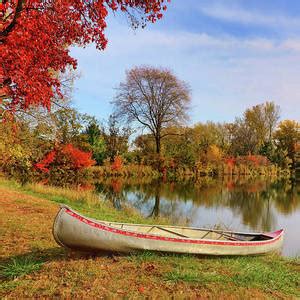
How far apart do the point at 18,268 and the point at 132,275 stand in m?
1.65

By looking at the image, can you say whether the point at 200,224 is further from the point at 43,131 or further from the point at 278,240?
the point at 43,131

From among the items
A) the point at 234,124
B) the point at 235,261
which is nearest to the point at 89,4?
the point at 235,261

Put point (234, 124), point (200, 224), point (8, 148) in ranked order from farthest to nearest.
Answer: point (234, 124) → point (8, 148) → point (200, 224)

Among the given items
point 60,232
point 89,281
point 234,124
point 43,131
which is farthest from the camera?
point 234,124

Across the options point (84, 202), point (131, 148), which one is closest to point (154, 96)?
point (131, 148)

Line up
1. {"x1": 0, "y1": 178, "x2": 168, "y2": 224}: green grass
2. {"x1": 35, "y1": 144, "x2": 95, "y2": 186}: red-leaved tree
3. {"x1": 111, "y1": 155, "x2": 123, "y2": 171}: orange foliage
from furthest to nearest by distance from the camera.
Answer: {"x1": 111, "y1": 155, "x2": 123, "y2": 171}: orange foliage < {"x1": 35, "y1": 144, "x2": 95, "y2": 186}: red-leaved tree < {"x1": 0, "y1": 178, "x2": 168, "y2": 224}: green grass

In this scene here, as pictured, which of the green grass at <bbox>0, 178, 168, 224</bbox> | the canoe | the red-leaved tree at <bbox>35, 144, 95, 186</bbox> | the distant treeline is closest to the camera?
the canoe

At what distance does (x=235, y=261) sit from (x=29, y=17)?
5.68 metres

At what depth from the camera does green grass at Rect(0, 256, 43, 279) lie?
16.2ft

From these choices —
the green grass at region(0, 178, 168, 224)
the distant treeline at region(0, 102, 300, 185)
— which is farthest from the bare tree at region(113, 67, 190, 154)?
the green grass at region(0, 178, 168, 224)

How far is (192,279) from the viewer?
4.95 m

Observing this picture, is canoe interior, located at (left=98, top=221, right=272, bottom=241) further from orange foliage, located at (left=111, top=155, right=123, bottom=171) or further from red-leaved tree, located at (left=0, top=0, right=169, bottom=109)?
orange foliage, located at (left=111, top=155, right=123, bottom=171)

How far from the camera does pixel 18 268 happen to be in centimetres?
504

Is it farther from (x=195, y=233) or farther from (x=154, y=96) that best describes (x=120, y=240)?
(x=154, y=96)
